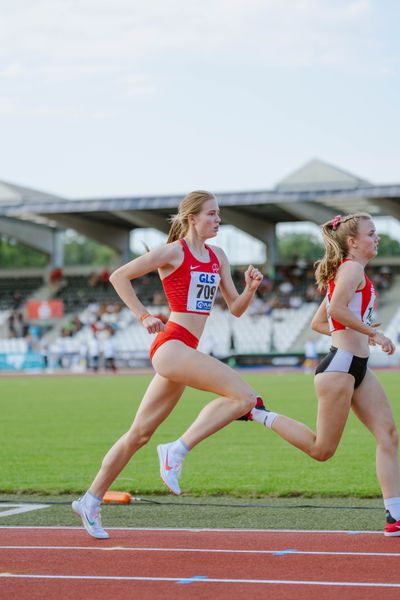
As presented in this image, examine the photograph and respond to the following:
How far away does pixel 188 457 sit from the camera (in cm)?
1403

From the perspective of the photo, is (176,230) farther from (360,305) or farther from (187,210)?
(360,305)

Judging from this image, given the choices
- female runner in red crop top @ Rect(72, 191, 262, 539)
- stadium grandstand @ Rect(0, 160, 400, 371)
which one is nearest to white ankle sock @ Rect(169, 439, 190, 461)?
female runner in red crop top @ Rect(72, 191, 262, 539)

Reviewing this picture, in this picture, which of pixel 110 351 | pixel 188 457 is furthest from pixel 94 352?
pixel 188 457

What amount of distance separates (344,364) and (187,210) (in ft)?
4.99

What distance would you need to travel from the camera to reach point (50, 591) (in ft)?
18.9

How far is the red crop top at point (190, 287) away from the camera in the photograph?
24.1 feet

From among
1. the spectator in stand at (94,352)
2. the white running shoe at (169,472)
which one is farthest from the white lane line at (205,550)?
the spectator in stand at (94,352)

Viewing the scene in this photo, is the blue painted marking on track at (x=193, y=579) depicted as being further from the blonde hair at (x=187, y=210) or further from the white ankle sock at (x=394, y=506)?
the blonde hair at (x=187, y=210)

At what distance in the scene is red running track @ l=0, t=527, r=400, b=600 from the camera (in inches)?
223

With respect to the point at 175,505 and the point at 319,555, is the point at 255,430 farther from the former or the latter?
the point at 319,555

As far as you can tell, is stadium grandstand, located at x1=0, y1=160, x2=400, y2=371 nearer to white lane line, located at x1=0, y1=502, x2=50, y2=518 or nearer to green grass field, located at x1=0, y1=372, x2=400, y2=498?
green grass field, located at x1=0, y1=372, x2=400, y2=498

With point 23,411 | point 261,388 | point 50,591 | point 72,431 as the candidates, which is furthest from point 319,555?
point 261,388

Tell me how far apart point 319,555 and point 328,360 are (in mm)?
1411

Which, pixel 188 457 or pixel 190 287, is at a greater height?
pixel 190 287
